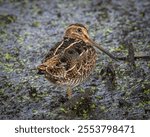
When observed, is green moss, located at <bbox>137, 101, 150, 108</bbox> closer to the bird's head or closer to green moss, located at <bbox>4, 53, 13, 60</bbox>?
the bird's head

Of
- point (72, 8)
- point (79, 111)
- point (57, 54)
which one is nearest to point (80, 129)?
point (79, 111)

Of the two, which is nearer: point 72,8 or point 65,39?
point 65,39

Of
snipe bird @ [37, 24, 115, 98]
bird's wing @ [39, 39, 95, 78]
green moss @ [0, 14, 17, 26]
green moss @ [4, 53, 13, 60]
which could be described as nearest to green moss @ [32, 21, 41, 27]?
green moss @ [0, 14, 17, 26]

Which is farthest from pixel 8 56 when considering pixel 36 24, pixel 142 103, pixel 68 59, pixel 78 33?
pixel 142 103

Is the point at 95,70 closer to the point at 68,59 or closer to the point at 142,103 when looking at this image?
the point at 142,103

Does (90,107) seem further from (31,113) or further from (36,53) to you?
(36,53)

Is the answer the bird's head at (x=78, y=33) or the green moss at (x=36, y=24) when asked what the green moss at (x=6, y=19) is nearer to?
the green moss at (x=36, y=24)

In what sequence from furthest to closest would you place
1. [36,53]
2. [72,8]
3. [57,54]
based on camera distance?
1. [72,8]
2. [36,53]
3. [57,54]
